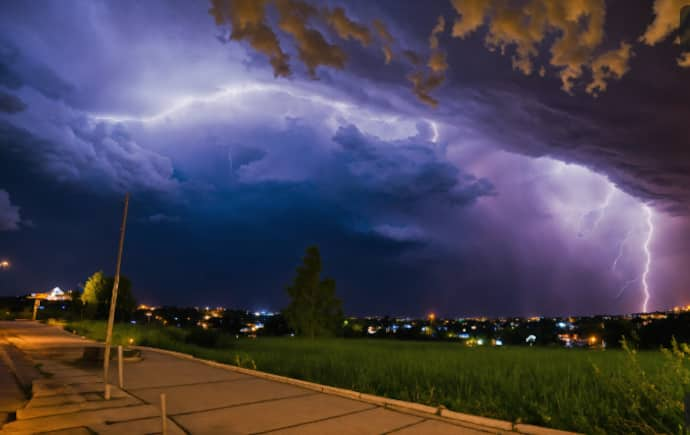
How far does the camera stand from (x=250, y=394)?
871cm

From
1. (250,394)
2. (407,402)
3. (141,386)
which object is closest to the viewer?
(407,402)

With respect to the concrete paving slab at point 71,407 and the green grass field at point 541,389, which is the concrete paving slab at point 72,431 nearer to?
the concrete paving slab at point 71,407

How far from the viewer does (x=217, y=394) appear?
8.65 metres

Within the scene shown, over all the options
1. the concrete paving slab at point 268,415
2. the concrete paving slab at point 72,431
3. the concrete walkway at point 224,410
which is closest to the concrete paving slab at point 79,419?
the concrete walkway at point 224,410

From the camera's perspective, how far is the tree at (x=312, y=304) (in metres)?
33.1

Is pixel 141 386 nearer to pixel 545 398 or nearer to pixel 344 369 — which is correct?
pixel 344 369

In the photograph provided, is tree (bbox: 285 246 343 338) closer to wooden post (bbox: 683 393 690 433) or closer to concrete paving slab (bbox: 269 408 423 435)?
concrete paving slab (bbox: 269 408 423 435)

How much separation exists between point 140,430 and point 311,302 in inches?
1084

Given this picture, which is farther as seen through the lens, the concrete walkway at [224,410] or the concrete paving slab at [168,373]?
the concrete paving slab at [168,373]

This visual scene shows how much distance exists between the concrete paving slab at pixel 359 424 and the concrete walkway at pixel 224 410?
1cm

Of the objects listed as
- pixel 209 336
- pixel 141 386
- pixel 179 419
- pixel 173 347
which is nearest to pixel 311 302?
pixel 209 336

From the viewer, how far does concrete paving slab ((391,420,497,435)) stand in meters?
6.02

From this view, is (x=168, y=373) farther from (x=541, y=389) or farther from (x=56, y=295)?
(x=56, y=295)

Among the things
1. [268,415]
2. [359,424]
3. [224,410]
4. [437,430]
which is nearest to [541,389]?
[437,430]
